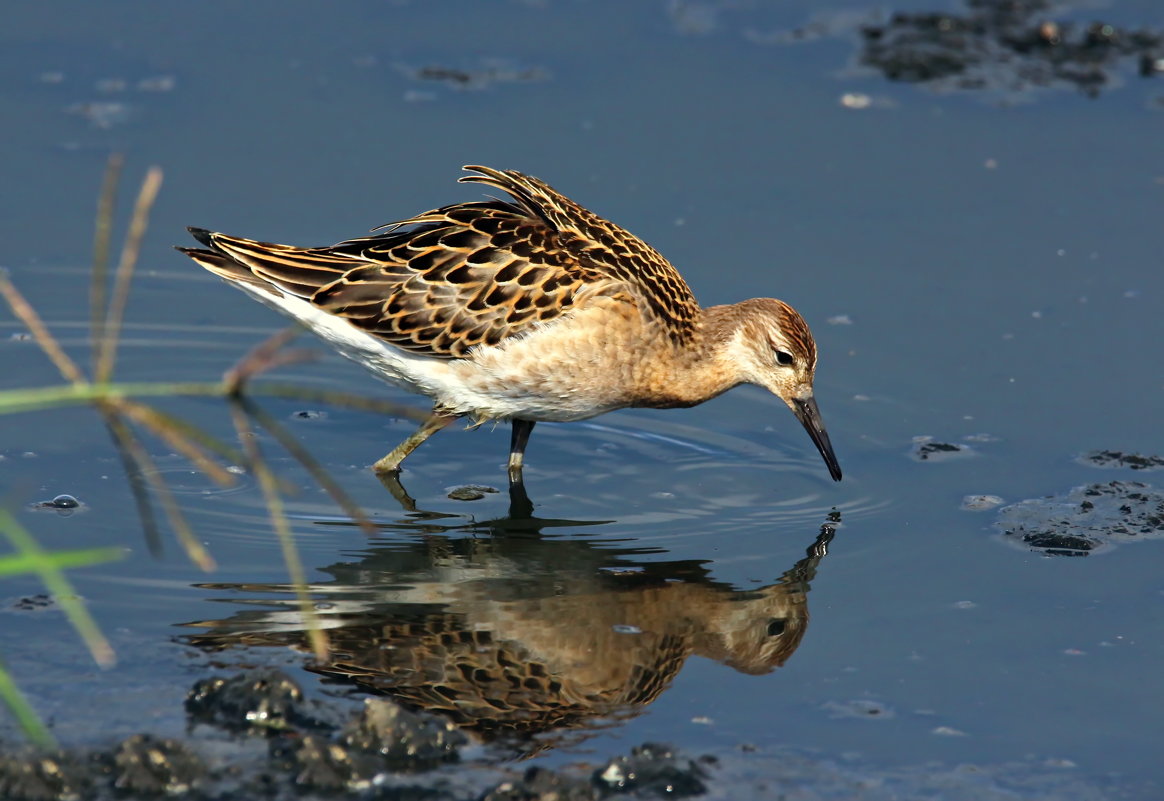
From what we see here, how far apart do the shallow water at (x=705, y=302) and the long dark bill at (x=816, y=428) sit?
17 cm

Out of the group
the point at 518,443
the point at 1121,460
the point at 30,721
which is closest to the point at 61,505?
the point at 518,443

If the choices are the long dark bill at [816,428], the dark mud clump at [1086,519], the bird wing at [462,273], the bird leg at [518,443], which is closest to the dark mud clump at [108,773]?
the bird wing at [462,273]

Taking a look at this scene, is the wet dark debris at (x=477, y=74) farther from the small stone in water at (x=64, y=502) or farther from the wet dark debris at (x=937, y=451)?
the small stone in water at (x=64, y=502)

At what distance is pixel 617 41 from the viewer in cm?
1331

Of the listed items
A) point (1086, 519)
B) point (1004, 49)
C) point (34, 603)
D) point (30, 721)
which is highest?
point (1004, 49)

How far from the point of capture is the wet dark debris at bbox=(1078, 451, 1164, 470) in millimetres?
8977

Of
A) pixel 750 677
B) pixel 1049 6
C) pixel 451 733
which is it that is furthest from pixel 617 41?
pixel 451 733

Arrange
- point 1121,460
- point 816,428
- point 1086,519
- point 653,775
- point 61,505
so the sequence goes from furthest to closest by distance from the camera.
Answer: point 816,428 → point 1121,460 → point 1086,519 → point 61,505 → point 653,775

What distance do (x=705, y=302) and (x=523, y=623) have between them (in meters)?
3.69

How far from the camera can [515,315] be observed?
870 centimetres

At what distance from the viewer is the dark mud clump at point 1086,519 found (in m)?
8.34

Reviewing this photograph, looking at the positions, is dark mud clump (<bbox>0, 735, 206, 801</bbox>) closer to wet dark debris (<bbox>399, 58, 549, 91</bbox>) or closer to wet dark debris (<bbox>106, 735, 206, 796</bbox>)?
wet dark debris (<bbox>106, 735, 206, 796</bbox>)

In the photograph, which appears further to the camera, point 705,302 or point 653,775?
point 705,302

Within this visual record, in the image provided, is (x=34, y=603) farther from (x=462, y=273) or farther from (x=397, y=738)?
(x=462, y=273)
